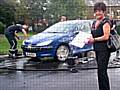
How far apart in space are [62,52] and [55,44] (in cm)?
37

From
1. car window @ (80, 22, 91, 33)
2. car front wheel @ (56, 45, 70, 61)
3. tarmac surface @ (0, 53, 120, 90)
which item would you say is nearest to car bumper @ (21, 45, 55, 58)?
car front wheel @ (56, 45, 70, 61)

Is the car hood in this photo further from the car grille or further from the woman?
the woman

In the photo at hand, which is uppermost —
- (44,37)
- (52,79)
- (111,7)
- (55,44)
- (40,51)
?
(111,7)

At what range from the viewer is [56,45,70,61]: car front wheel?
11.5m

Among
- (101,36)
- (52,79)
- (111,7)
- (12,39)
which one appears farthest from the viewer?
(12,39)

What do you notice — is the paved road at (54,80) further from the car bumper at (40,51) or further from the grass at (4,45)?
the grass at (4,45)

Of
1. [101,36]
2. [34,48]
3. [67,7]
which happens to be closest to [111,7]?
[67,7]

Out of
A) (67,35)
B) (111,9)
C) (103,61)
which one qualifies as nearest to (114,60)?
(67,35)

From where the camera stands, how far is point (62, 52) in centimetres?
1170

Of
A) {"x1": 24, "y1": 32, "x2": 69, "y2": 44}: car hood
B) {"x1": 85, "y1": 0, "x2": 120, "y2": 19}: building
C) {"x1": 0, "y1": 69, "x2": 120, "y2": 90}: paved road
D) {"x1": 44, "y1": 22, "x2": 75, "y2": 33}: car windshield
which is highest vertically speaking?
{"x1": 85, "y1": 0, "x2": 120, "y2": 19}: building

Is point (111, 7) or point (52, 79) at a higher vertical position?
point (111, 7)

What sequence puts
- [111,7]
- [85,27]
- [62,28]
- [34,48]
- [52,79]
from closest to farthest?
[111,7] → [52,79] → [85,27] → [62,28] → [34,48]

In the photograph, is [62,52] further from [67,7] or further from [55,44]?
[67,7]

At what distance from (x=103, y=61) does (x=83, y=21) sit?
3585mm
